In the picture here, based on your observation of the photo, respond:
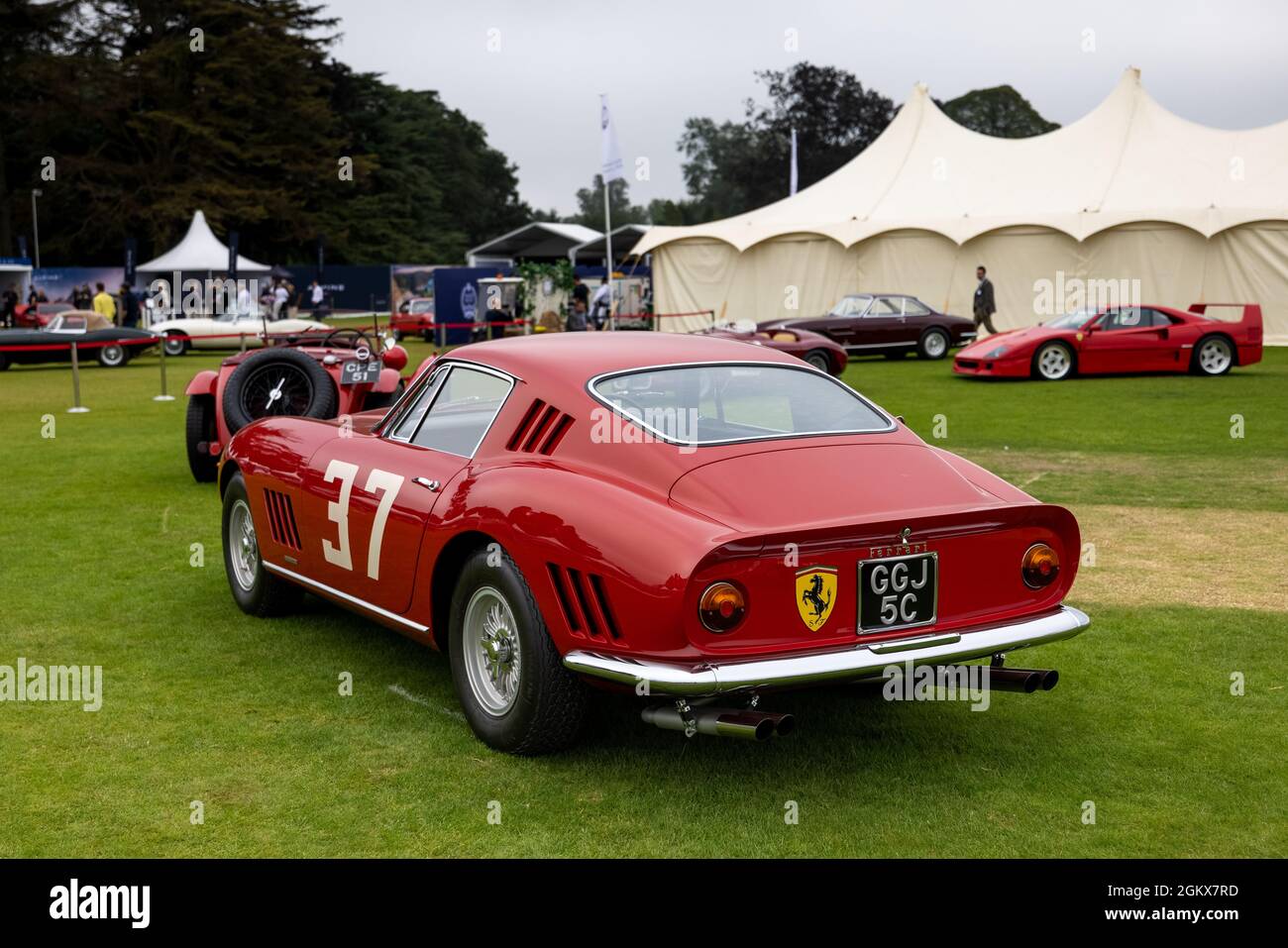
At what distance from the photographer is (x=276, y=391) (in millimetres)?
10961

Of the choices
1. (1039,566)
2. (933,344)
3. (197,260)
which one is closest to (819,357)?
(933,344)

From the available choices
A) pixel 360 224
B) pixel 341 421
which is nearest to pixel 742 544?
pixel 341 421

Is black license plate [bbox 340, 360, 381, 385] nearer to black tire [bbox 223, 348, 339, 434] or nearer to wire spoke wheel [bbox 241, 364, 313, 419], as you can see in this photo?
black tire [bbox 223, 348, 339, 434]

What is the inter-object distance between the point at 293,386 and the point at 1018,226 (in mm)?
22876

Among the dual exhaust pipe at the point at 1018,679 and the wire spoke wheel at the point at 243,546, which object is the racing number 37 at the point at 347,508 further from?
the dual exhaust pipe at the point at 1018,679

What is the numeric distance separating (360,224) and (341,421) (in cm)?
6833

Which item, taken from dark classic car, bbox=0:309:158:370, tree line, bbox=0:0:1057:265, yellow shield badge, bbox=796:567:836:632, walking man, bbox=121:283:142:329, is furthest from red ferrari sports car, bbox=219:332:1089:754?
tree line, bbox=0:0:1057:265

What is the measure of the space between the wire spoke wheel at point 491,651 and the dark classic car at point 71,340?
23835mm

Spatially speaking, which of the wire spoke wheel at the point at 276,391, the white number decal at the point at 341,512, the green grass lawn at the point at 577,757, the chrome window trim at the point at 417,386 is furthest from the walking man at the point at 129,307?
the white number decal at the point at 341,512

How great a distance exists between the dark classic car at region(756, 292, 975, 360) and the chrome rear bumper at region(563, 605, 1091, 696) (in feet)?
72.4

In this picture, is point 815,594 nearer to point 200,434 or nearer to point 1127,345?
point 200,434

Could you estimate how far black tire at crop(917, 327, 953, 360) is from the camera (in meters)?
27.7

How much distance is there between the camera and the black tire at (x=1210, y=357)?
2230cm
